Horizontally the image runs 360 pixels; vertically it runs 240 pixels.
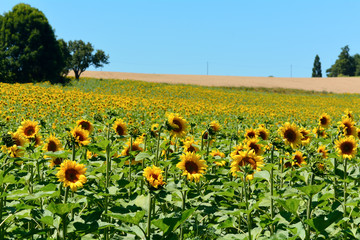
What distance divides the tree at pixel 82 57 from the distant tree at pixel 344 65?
88.3 metres

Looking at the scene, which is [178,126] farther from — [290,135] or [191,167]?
[290,135]

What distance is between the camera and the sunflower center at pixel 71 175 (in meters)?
2.72

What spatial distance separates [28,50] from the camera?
41062 mm

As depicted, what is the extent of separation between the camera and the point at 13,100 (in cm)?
1390

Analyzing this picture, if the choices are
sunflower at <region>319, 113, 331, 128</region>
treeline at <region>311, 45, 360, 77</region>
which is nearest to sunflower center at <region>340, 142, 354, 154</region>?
sunflower at <region>319, 113, 331, 128</region>

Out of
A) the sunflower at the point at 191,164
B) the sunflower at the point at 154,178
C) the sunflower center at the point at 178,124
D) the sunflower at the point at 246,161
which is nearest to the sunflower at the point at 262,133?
the sunflower at the point at 246,161

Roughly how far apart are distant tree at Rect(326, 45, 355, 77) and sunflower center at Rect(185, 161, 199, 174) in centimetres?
12468

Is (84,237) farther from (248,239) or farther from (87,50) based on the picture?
(87,50)

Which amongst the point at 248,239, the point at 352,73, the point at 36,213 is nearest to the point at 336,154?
the point at 248,239

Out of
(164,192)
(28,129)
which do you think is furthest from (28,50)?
(164,192)

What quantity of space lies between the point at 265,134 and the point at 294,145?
0.53 m

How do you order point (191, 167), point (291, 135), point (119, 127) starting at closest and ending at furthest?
1. point (191, 167)
2. point (291, 135)
3. point (119, 127)

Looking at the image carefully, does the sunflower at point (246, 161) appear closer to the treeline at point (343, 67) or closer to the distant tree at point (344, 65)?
the treeline at point (343, 67)

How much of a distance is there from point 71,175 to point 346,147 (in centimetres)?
291
